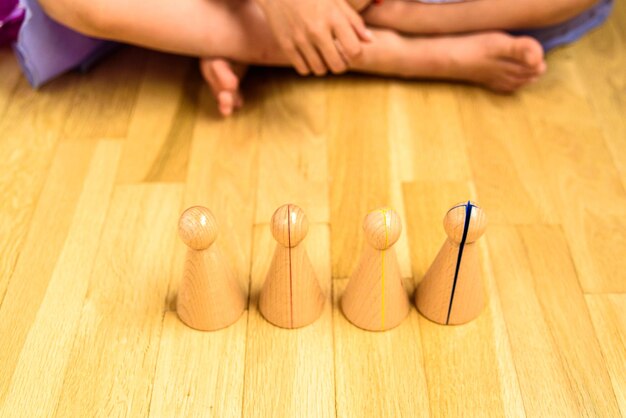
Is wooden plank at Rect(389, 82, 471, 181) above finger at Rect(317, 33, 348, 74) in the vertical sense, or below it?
below

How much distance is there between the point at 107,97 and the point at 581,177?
780mm

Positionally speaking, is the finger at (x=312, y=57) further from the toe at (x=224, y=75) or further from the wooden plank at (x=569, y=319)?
the wooden plank at (x=569, y=319)

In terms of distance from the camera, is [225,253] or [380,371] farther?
[225,253]

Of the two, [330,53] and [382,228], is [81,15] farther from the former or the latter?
[382,228]

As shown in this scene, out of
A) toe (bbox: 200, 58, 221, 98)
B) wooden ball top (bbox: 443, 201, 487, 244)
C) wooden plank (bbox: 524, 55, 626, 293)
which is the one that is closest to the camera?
wooden ball top (bbox: 443, 201, 487, 244)

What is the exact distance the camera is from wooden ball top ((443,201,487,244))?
78 centimetres

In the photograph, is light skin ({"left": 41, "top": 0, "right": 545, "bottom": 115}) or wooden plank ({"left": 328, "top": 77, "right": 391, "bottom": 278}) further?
light skin ({"left": 41, "top": 0, "right": 545, "bottom": 115})

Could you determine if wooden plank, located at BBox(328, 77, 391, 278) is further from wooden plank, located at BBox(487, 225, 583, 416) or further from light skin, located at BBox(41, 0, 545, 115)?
wooden plank, located at BBox(487, 225, 583, 416)

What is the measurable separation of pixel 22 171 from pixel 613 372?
87 centimetres

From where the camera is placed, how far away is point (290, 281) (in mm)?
839

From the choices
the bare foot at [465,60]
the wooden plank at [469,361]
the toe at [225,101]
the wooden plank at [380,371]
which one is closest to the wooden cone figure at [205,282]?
the wooden plank at [380,371]

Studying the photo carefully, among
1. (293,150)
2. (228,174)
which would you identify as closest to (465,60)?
(293,150)

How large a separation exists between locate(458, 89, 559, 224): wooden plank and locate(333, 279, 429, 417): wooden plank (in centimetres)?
25

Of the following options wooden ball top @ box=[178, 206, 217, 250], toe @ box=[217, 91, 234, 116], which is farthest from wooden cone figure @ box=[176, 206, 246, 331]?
toe @ box=[217, 91, 234, 116]
